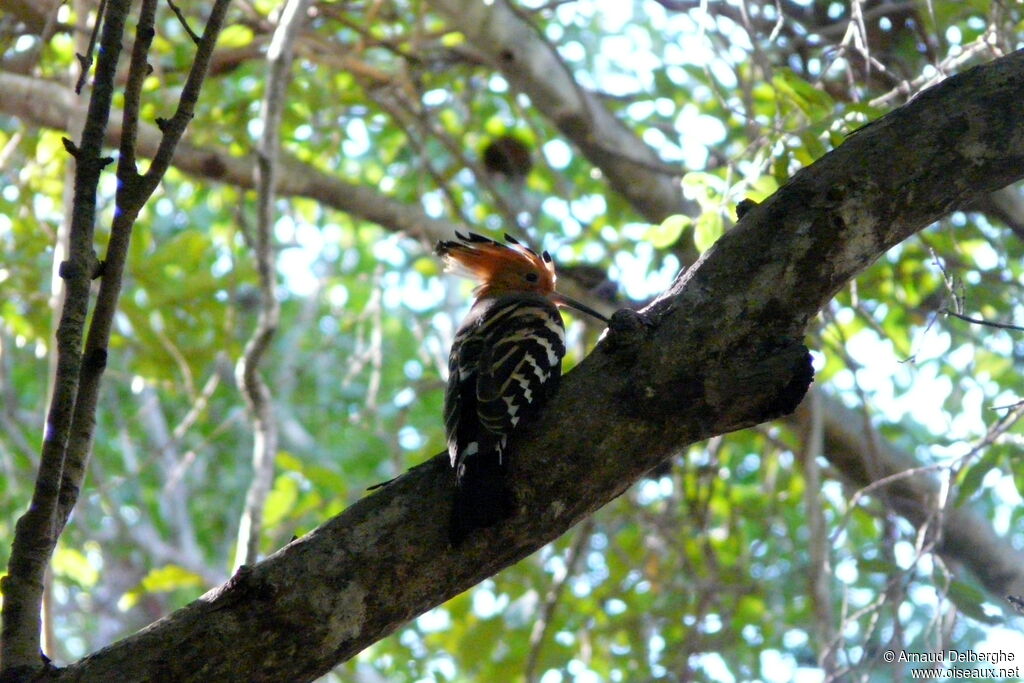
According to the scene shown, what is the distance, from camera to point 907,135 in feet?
7.16

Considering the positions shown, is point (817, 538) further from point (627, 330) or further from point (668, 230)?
point (627, 330)

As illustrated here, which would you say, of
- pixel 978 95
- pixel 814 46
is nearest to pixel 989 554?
pixel 814 46

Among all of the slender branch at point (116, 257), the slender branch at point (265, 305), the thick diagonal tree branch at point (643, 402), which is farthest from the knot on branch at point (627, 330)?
the slender branch at point (265, 305)

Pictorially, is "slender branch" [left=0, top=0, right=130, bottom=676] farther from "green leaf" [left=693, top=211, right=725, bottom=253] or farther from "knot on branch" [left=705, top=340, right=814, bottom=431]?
"green leaf" [left=693, top=211, right=725, bottom=253]

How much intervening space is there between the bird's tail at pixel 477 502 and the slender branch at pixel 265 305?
4.48 feet

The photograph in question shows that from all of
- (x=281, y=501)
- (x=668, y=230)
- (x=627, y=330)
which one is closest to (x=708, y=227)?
(x=668, y=230)

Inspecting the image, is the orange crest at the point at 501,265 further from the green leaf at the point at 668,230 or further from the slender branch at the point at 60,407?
the slender branch at the point at 60,407

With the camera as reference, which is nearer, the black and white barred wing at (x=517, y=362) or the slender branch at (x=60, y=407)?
the slender branch at (x=60, y=407)

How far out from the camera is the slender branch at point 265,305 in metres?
3.35

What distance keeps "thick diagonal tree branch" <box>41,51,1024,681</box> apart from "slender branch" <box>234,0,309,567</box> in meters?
1.24

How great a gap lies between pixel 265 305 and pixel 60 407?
1.52 meters

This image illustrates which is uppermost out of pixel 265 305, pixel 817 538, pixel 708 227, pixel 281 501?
pixel 281 501

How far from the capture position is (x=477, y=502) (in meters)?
1.99

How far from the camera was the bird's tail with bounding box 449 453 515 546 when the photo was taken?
78.5 inches
